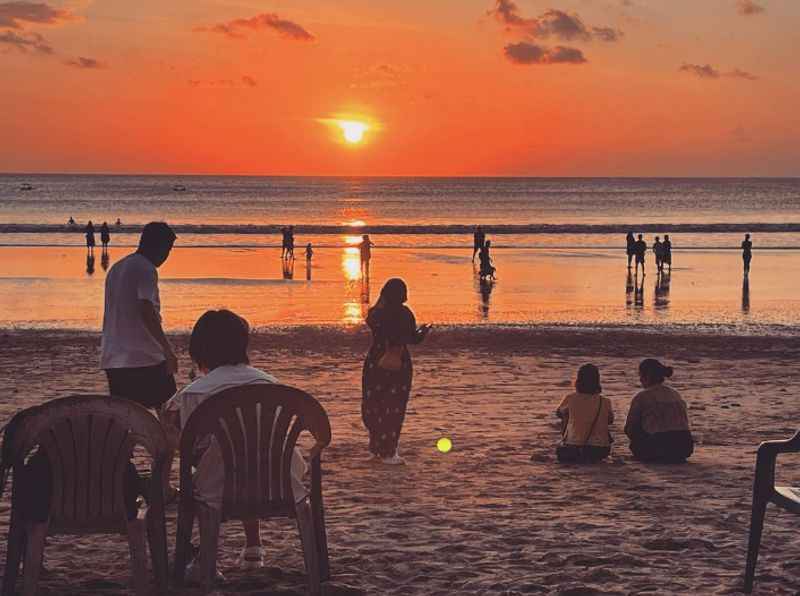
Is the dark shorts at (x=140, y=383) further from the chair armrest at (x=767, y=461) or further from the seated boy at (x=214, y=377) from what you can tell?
the chair armrest at (x=767, y=461)

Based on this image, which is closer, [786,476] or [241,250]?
[786,476]

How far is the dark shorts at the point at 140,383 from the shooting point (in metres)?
7.05

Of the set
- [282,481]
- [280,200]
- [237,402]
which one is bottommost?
[282,481]

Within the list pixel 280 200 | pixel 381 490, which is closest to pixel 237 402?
pixel 381 490

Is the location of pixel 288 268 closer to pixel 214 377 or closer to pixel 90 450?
pixel 214 377

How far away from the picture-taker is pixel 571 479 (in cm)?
852

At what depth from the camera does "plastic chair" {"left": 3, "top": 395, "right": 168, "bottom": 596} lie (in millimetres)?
5113

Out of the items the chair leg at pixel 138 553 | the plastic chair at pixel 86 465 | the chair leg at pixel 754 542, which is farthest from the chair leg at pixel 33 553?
the chair leg at pixel 754 542

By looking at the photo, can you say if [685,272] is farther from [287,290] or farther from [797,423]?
[797,423]

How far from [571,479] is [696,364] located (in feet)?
26.8

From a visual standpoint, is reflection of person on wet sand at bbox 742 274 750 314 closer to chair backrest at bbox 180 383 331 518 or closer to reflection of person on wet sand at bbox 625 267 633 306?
reflection of person on wet sand at bbox 625 267 633 306

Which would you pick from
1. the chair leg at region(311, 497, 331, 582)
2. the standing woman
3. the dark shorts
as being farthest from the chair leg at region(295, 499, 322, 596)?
the standing woman

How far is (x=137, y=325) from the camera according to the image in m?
7.05

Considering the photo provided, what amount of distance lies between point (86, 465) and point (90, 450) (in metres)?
0.07
